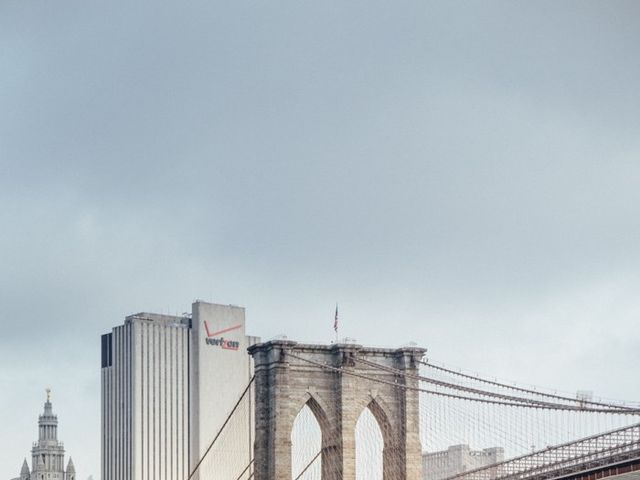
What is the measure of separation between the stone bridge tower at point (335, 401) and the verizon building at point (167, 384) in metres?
114

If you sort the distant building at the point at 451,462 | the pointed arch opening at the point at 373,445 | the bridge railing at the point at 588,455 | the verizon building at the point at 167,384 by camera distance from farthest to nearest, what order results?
the verizon building at the point at 167,384 → the distant building at the point at 451,462 → the pointed arch opening at the point at 373,445 → the bridge railing at the point at 588,455

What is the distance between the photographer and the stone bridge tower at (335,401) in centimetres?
7750

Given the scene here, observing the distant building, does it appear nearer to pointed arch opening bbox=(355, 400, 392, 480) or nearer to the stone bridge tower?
pointed arch opening bbox=(355, 400, 392, 480)

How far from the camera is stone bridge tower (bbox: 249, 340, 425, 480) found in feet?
254

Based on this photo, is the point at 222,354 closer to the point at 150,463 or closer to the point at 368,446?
the point at 150,463

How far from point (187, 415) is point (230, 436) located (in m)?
11.5

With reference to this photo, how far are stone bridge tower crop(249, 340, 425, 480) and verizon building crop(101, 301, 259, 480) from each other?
373 feet

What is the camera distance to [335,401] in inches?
3110

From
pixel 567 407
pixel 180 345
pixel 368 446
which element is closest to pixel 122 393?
pixel 180 345


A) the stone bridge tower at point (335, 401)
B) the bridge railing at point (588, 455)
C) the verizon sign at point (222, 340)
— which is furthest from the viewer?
the verizon sign at point (222, 340)

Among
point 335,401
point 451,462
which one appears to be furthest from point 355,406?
point 451,462

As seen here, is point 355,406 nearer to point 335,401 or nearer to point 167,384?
point 335,401

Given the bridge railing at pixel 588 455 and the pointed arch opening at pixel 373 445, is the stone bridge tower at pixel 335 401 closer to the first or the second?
the pointed arch opening at pixel 373 445

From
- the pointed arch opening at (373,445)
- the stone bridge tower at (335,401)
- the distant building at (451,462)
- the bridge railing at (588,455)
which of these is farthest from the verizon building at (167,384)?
the bridge railing at (588,455)
